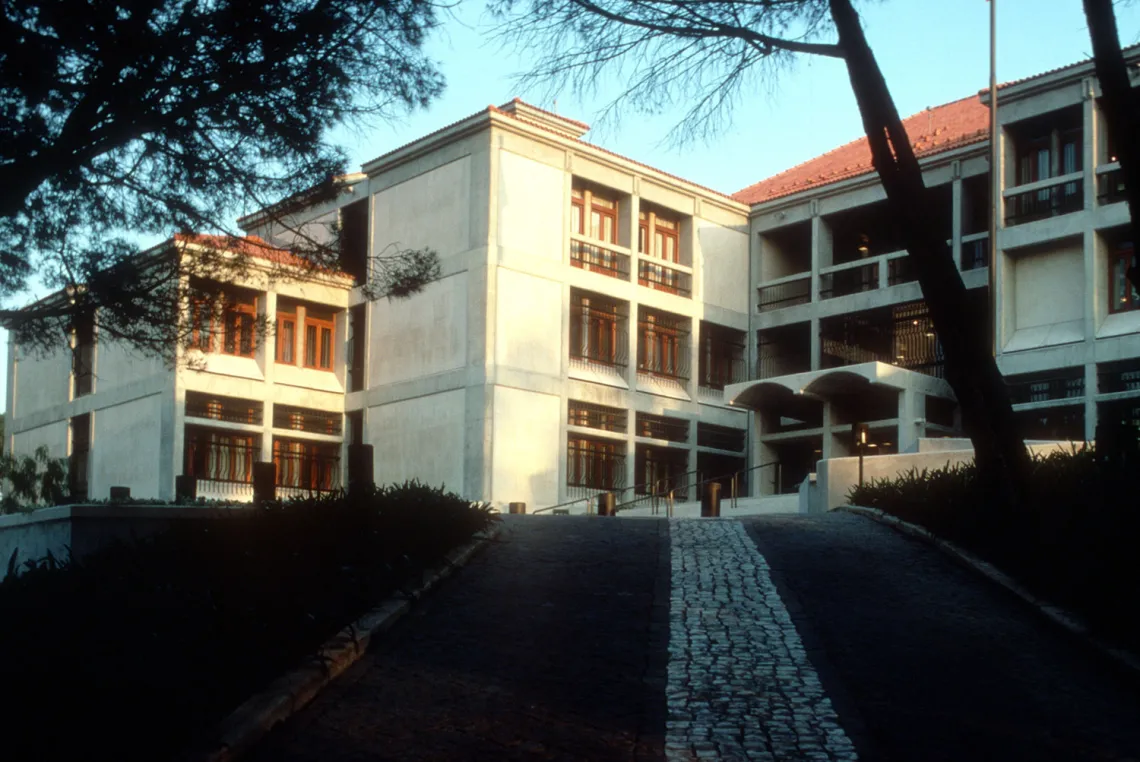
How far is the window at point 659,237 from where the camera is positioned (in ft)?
134

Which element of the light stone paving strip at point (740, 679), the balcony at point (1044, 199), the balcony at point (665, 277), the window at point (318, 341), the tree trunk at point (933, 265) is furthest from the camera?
the balcony at point (665, 277)

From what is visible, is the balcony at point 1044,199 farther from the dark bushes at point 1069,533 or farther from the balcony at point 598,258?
the dark bushes at point 1069,533

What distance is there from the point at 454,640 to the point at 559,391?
26.5 metres

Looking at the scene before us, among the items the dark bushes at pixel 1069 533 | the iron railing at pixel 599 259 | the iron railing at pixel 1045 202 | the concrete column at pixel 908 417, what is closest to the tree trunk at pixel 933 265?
the dark bushes at pixel 1069 533

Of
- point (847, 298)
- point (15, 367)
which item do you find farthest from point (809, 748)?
point (15, 367)

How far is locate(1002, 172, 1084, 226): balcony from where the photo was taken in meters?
34.2

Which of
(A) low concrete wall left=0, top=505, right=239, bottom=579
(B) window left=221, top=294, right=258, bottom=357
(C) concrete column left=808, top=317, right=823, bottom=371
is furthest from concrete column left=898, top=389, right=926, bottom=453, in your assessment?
(B) window left=221, top=294, right=258, bottom=357

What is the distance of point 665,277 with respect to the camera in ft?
135

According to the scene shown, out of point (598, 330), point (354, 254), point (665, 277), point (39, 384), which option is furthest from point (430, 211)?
point (354, 254)

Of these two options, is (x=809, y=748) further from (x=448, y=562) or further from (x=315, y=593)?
(x=448, y=562)

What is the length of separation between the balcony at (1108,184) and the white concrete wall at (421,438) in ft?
52.0

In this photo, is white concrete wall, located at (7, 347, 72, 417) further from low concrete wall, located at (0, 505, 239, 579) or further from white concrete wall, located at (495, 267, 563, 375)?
low concrete wall, located at (0, 505, 239, 579)

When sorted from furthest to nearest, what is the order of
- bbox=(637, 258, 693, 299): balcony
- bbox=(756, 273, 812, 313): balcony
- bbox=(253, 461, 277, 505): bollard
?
bbox=(756, 273, 812, 313): balcony
bbox=(637, 258, 693, 299): balcony
bbox=(253, 461, 277, 505): bollard

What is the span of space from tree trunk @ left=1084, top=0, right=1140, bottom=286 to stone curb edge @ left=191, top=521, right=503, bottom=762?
18.9ft
